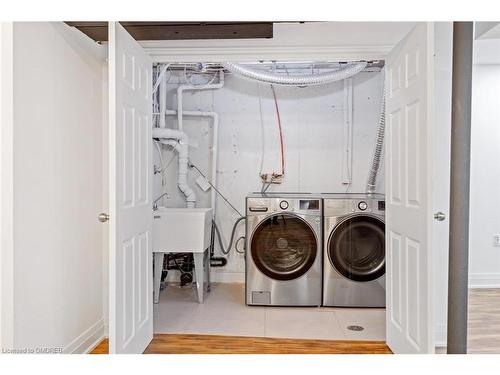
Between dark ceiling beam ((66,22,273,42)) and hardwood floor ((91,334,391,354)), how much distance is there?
6.29 ft

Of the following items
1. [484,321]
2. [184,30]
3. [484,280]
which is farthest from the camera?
[484,280]

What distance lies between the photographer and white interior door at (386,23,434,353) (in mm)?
2014

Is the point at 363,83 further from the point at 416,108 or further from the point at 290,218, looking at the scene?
the point at 416,108

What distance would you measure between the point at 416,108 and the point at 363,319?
1.84 metres

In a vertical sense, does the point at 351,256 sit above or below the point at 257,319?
above

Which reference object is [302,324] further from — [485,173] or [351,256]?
[485,173]

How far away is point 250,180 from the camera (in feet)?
14.8

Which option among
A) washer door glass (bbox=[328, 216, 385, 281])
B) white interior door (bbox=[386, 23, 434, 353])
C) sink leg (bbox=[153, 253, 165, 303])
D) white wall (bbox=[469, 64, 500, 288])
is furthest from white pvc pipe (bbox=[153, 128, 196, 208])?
white wall (bbox=[469, 64, 500, 288])

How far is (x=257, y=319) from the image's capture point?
10.8 feet

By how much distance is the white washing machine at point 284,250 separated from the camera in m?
3.62

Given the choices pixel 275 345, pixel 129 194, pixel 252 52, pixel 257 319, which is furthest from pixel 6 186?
pixel 257 319

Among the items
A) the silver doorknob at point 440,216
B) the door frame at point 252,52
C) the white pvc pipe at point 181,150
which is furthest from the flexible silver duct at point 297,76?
the silver doorknob at point 440,216

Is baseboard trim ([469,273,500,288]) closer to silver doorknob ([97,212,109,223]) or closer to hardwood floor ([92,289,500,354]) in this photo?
hardwood floor ([92,289,500,354])

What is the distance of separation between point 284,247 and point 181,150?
147cm
